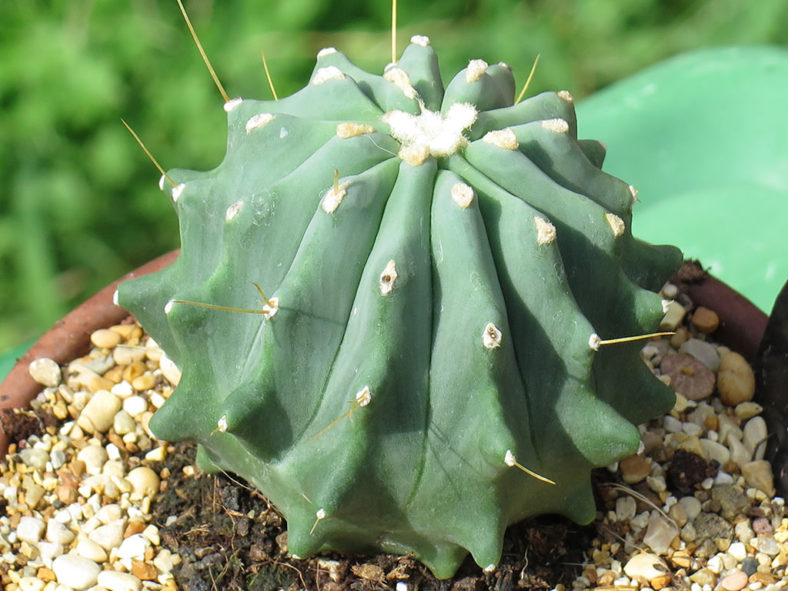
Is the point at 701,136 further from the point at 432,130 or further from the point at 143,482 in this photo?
the point at 143,482

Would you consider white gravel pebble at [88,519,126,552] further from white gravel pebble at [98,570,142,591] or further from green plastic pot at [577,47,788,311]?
green plastic pot at [577,47,788,311]

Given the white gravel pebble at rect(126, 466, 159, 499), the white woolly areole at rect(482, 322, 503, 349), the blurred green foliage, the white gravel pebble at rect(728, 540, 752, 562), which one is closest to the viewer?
the white woolly areole at rect(482, 322, 503, 349)

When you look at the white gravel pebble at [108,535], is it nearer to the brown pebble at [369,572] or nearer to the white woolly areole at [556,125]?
the brown pebble at [369,572]

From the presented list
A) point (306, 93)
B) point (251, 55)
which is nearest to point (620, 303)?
point (306, 93)

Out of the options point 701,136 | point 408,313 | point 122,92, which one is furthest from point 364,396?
point 122,92

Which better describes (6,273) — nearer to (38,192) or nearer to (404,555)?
(38,192)

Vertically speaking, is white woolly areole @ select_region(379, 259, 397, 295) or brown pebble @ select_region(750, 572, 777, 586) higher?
white woolly areole @ select_region(379, 259, 397, 295)

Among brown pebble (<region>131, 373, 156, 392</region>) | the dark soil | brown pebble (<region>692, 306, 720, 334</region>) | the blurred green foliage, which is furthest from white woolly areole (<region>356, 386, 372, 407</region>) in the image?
the blurred green foliage
